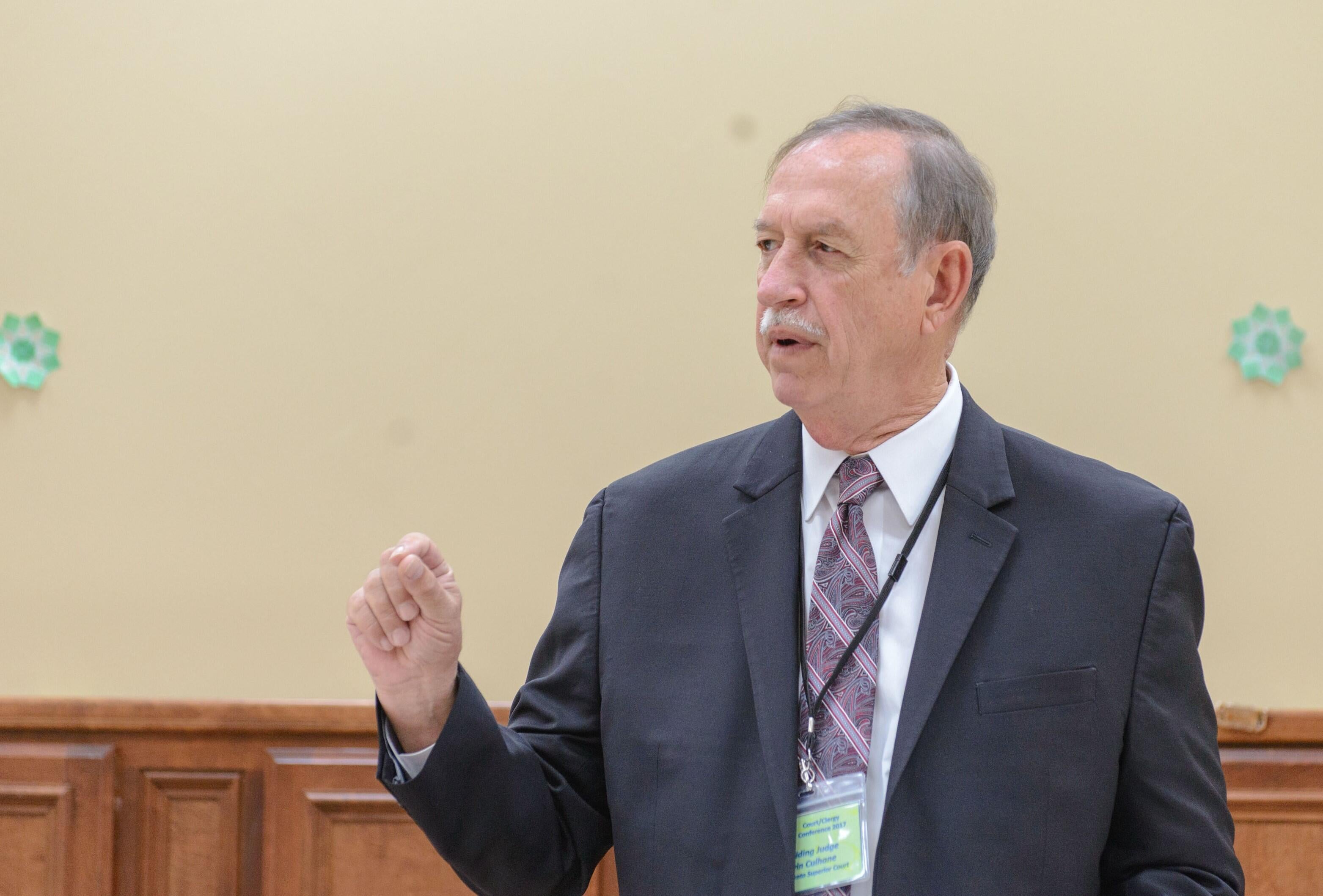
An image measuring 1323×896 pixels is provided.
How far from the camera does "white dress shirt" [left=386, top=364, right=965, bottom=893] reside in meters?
1.28

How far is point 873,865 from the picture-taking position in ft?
4.05

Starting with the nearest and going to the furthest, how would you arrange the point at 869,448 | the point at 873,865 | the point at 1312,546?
the point at 873,865 → the point at 869,448 → the point at 1312,546

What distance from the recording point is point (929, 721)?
1.26m

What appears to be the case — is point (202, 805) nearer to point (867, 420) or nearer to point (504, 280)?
point (504, 280)

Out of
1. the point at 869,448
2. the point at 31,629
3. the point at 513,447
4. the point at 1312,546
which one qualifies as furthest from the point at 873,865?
the point at 31,629

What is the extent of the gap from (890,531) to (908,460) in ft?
0.31

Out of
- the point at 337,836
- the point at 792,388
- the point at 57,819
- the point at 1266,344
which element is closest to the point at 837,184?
the point at 792,388

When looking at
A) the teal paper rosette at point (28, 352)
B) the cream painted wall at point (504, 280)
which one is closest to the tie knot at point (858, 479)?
the cream painted wall at point (504, 280)

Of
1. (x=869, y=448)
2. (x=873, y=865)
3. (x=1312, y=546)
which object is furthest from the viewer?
(x=1312, y=546)

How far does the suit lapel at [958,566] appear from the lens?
1244 mm

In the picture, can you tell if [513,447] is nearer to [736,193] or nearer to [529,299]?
[529,299]

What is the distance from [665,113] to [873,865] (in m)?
1.76

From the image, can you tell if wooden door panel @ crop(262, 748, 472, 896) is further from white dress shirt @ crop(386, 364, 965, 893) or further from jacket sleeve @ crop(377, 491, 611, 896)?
white dress shirt @ crop(386, 364, 965, 893)

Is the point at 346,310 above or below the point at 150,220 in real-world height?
below
